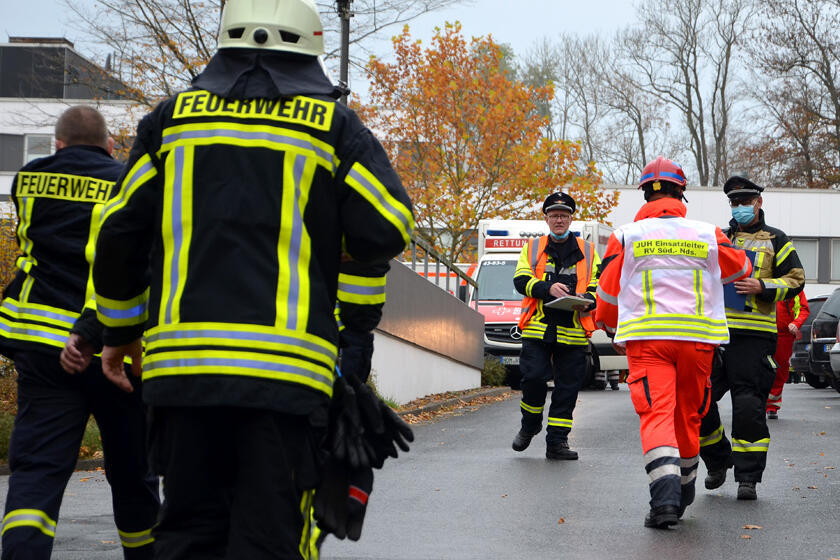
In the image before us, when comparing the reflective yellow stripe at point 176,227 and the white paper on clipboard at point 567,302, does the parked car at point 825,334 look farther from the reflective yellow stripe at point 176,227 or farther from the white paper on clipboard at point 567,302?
the reflective yellow stripe at point 176,227

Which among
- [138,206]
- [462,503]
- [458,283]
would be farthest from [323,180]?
[458,283]

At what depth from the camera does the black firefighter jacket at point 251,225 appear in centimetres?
336

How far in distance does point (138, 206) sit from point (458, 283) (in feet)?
60.6

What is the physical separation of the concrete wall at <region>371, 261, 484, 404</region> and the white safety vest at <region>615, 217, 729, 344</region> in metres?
7.79

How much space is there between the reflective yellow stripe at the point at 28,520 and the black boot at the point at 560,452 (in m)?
6.59

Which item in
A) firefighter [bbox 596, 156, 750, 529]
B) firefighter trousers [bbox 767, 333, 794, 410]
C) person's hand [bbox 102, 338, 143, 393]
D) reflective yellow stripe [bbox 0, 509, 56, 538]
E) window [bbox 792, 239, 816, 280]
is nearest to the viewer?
person's hand [bbox 102, 338, 143, 393]

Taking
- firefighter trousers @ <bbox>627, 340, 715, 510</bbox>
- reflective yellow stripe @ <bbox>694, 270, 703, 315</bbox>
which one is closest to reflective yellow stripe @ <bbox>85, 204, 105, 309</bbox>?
firefighter trousers @ <bbox>627, 340, 715, 510</bbox>

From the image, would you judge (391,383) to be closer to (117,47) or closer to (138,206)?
(117,47)

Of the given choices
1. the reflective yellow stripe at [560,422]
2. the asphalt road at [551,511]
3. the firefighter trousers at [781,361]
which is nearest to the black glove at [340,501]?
the asphalt road at [551,511]

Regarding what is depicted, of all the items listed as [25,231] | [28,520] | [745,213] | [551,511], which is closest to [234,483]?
[28,520]

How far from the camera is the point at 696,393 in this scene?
7059mm

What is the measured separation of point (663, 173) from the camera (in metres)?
7.21

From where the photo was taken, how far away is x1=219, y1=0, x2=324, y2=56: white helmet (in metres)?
3.54

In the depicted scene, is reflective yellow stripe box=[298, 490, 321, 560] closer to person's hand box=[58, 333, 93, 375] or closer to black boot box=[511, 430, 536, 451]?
person's hand box=[58, 333, 93, 375]
